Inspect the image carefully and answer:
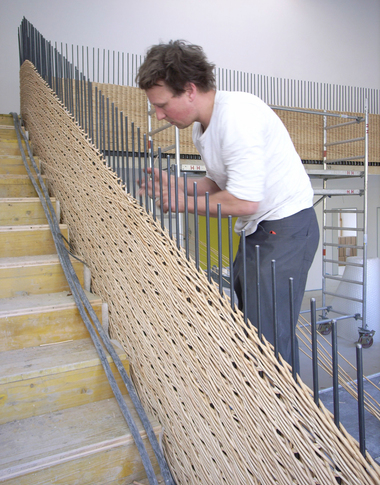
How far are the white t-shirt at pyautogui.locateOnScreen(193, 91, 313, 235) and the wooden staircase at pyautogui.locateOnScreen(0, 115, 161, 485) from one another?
750 mm

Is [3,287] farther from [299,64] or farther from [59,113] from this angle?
[299,64]

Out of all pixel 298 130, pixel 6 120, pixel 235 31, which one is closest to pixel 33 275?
pixel 6 120

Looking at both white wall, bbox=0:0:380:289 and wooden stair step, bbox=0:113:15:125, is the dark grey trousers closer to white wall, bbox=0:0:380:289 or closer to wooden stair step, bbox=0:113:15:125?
wooden stair step, bbox=0:113:15:125

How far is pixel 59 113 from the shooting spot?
5.93ft

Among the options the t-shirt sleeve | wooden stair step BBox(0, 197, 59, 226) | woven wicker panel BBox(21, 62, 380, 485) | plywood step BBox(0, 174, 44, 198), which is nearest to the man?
the t-shirt sleeve

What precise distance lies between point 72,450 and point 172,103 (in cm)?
102

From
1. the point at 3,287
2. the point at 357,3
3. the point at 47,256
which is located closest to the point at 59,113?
the point at 47,256

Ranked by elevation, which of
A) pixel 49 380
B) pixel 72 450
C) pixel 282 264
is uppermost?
pixel 282 264

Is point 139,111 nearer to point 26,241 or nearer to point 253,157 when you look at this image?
point 26,241

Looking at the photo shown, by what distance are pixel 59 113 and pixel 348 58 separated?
21.4 ft

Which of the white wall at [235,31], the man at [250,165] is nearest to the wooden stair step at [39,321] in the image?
the man at [250,165]

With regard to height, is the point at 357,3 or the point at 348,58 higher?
the point at 357,3

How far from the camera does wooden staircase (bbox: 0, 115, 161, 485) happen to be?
1040 mm

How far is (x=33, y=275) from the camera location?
159 centimetres
